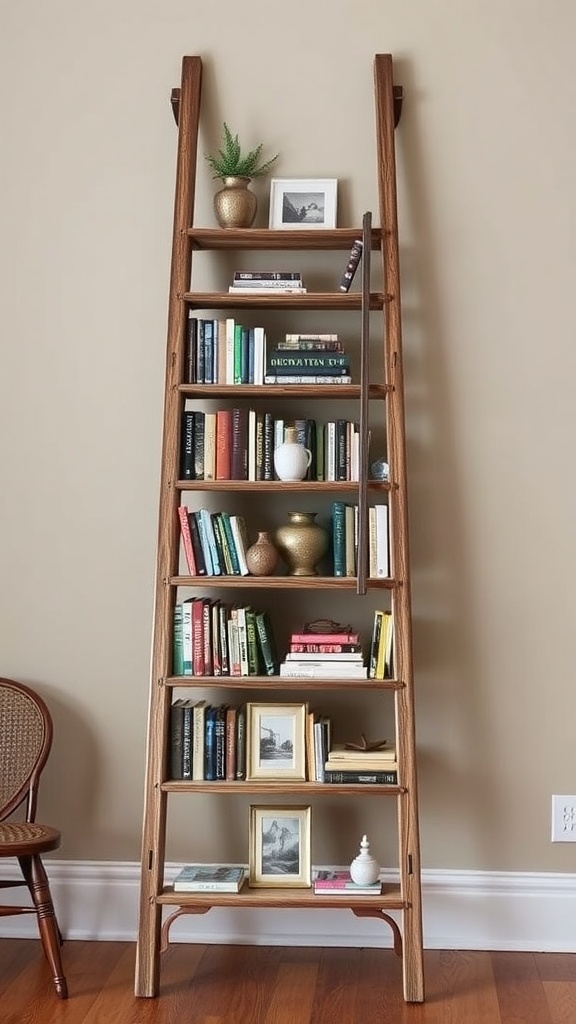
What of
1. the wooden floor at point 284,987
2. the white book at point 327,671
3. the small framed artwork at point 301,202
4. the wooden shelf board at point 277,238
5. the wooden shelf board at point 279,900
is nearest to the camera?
the wooden floor at point 284,987

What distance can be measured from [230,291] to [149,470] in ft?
1.76

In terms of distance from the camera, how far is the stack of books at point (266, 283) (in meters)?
2.90

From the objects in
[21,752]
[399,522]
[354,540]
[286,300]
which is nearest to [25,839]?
[21,752]

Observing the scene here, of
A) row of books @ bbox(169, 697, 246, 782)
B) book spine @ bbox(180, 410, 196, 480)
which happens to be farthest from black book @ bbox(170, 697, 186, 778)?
book spine @ bbox(180, 410, 196, 480)

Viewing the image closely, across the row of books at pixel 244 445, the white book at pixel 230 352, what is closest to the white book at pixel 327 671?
the row of books at pixel 244 445

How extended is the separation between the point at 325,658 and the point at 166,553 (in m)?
0.47

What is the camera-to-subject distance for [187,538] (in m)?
2.83

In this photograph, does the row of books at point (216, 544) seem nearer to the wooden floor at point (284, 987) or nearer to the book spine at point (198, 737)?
the book spine at point (198, 737)

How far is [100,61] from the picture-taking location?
10.2 feet

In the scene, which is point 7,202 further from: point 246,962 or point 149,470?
point 246,962

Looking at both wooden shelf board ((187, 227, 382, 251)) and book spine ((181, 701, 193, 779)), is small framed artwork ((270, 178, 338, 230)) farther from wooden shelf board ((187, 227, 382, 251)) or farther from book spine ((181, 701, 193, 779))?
book spine ((181, 701, 193, 779))

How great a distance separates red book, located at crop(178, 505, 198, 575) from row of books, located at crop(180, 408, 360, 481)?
4.0 inches

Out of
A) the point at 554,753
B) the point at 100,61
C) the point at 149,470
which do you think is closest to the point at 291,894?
the point at 554,753

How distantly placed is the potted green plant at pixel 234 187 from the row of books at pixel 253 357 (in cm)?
21
